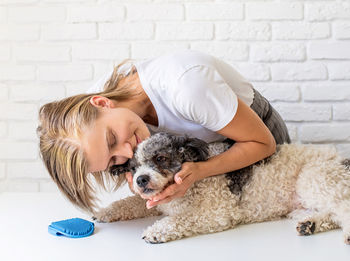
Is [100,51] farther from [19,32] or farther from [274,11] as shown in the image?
[274,11]

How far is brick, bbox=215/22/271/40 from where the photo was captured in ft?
9.86

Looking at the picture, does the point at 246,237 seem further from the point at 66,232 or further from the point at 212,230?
the point at 66,232

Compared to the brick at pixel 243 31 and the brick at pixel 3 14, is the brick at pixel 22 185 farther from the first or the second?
the brick at pixel 243 31

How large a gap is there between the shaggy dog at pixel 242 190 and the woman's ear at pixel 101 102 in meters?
0.24

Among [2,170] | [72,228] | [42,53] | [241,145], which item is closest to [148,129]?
[241,145]

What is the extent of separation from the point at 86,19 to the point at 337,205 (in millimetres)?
2080

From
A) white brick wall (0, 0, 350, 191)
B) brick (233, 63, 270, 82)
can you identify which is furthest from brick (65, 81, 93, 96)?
brick (233, 63, 270, 82)

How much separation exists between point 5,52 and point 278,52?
1948 millimetres

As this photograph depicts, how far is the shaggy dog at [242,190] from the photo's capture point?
191 centimetres

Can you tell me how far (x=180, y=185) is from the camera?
6.28ft

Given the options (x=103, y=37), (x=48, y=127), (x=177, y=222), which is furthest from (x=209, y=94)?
(x=103, y=37)

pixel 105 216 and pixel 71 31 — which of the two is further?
pixel 71 31

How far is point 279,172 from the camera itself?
6.98 ft

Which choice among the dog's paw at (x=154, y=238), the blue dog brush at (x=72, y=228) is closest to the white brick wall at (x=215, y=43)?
the blue dog brush at (x=72, y=228)
